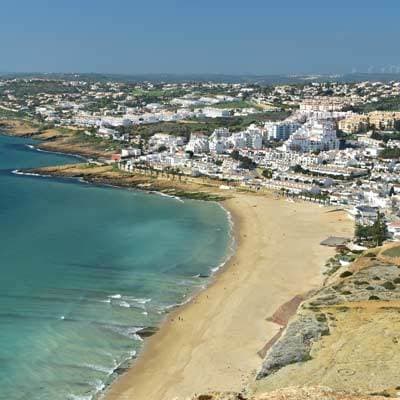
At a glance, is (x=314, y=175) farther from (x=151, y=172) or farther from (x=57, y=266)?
(x=57, y=266)

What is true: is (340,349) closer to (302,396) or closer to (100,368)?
(302,396)

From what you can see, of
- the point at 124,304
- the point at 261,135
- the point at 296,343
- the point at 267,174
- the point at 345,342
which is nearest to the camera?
the point at 345,342

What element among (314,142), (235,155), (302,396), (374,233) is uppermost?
(314,142)

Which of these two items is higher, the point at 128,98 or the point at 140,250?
the point at 128,98

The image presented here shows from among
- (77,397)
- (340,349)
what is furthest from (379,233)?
(77,397)

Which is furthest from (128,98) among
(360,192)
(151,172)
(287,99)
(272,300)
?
(272,300)

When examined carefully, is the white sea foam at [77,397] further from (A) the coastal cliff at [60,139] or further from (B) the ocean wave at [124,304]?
(A) the coastal cliff at [60,139]
